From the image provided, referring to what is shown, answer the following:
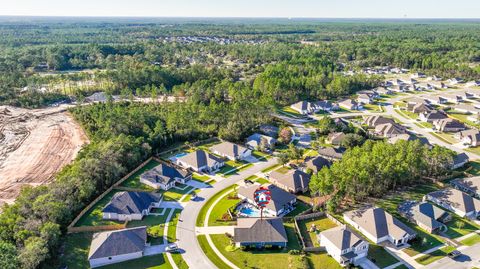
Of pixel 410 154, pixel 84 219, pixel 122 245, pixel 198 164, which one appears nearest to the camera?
pixel 122 245

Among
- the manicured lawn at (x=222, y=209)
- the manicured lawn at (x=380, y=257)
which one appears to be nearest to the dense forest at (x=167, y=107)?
the manicured lawn at (x=380, y=257)

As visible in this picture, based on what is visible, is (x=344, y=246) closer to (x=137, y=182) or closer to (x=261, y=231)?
A: (x=261, y=231)

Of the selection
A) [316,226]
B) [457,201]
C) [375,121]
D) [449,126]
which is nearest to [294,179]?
[316,226]

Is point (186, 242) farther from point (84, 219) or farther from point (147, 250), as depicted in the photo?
point (84, 219)

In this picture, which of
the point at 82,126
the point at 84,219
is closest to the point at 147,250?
the point at 84,219

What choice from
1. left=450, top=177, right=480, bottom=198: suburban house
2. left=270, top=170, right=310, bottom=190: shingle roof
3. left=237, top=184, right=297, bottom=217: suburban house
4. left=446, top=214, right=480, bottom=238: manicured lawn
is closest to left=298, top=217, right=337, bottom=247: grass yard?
left=237, top=184, right=297, bottom=217: suburban house

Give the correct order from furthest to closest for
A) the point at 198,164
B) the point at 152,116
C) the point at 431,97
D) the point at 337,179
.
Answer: the point at 431,97
the point at 152,116
the point at 198,164
the point at 337,179

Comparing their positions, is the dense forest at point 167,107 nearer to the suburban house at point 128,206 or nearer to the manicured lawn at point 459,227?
A: the suburban house at point 128,206

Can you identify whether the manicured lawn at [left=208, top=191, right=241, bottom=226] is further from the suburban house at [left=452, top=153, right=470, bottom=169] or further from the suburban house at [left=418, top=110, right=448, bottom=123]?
the suburban house at [left=418, top=110, right=448, bottom=123]
